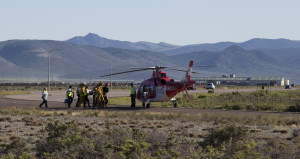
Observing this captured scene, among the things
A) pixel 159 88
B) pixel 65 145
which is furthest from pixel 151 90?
pixel 65 145

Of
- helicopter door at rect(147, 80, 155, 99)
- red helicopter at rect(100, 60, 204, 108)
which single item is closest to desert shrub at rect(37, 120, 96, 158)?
red helicopter at rect(100, 60, 204, 108)

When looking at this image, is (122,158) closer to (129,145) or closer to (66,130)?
(129,145)

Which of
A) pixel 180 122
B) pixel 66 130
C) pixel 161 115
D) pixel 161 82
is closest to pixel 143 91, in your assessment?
pixel 161 82

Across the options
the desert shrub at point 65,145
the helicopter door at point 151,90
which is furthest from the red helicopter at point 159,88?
the desert shrub at point 65,145

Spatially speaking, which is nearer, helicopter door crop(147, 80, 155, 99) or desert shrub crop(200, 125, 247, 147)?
desert shrub crop(200, 125, 247, 147)

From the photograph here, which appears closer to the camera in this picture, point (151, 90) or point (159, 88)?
point (159, 88)

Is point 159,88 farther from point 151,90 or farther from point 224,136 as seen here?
point 224,136

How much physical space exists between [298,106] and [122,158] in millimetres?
25637

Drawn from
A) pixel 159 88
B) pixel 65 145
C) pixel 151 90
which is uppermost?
pixel 159 88

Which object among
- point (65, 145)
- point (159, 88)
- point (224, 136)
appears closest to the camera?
point (65, 145)

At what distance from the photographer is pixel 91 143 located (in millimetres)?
13695

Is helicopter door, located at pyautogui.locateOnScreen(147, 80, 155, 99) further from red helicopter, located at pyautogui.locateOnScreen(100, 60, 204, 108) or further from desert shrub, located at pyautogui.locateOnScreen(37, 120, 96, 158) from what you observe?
desert shrub, located at pyautogui.locateOnScreen(37, 120, 96, 158)

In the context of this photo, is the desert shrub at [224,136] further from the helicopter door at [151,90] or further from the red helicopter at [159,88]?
the helicopter door at [151,90]

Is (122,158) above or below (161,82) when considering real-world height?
below
